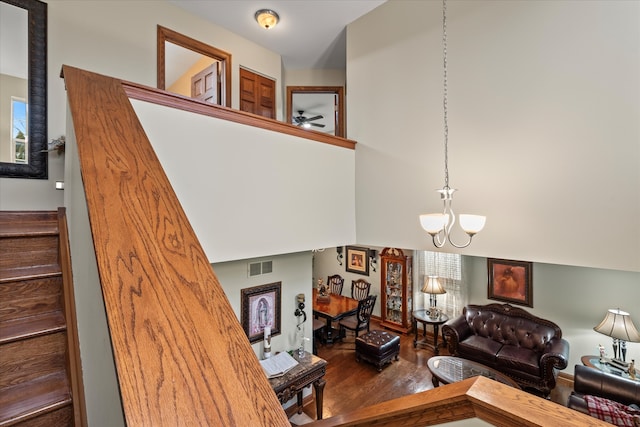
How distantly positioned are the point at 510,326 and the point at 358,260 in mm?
3909

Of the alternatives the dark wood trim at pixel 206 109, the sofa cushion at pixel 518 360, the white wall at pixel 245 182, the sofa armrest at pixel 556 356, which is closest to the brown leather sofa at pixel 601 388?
the sofa armrest at pixel 556 356

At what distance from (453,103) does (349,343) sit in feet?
18.6

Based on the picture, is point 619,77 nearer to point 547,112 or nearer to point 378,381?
point 547,112

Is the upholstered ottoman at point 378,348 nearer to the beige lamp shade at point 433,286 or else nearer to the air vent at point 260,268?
the beige lamp shade at point 433,286

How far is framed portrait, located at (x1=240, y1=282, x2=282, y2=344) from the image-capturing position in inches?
152

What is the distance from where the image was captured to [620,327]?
4.12 metres

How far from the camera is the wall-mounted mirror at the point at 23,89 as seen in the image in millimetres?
2535

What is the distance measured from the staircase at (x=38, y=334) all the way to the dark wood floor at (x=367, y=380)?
161 inches

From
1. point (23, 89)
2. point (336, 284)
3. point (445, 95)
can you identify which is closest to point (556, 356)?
point (445, 95)

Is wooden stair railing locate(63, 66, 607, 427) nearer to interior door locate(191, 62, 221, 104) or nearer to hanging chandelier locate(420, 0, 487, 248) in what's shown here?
hanging chandelier locate(420, 0, 487, 248)

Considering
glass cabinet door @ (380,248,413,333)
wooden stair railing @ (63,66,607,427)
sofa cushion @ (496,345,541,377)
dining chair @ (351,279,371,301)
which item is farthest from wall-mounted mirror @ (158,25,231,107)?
sofa cushion @ (496,345,541,377)

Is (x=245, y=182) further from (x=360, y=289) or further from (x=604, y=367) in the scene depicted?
(x=360, y=289)

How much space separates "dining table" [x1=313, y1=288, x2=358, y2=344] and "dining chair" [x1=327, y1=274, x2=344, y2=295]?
1.47 meters

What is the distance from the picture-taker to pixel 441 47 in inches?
114
